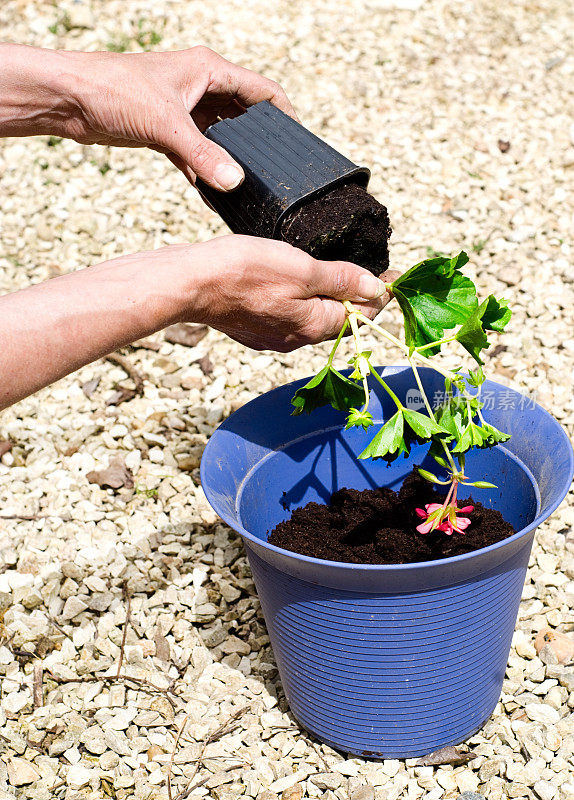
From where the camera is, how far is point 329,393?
5.87 feet

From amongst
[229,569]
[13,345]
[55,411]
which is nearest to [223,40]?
[55,411]

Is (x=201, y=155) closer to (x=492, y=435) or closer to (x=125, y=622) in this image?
(x=492, y=435)

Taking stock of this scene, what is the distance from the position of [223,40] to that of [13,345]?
10.9 ft

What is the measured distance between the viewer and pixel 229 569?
2404 mm

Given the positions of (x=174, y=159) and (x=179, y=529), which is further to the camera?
(x=179, y=529)

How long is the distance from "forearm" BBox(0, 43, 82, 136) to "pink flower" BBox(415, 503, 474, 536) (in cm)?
124

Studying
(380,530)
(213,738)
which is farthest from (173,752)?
(380,530)

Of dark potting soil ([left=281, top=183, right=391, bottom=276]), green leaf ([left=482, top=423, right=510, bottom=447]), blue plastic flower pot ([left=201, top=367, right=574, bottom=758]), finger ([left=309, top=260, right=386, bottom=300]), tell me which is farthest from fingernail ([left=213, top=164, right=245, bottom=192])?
green leaf ([left=482, top=423, right=510, bottom=447])

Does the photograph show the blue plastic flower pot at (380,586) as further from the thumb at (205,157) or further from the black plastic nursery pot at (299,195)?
the thumb at (205,157)

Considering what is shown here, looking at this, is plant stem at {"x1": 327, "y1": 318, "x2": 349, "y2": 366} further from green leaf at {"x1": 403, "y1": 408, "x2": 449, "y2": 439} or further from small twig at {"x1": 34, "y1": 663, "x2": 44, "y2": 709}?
small twig at {"x1": 34, "y1": 663, "x2": 44, "y2": 709}

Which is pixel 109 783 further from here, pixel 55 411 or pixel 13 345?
pixel 55 411

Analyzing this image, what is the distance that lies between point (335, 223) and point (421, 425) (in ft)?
1.52

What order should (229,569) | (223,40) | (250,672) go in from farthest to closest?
1. (223,40)
2. (229,569)
3. (250,672)

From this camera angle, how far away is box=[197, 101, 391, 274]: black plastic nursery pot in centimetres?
180
